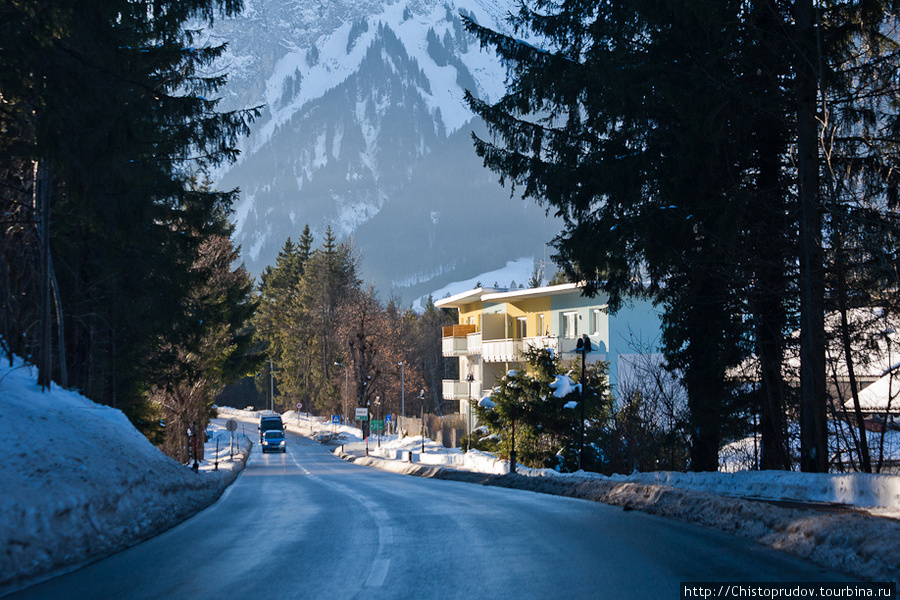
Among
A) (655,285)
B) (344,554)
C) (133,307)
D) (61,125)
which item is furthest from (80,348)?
(344,554)

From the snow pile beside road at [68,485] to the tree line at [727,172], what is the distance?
9422mm

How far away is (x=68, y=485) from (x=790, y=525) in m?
8.27

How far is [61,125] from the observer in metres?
10.3

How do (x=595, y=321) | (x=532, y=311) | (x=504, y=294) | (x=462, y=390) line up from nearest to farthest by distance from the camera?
(x=595, y=321), (x=532, y=311), (x=504, y=294), (x=462, y=390)

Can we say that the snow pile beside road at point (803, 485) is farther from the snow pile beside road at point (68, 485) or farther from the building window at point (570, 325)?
the building window at point (570, 325)

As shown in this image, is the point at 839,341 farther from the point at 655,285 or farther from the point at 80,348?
the point at 80,348

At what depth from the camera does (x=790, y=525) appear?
8.56m

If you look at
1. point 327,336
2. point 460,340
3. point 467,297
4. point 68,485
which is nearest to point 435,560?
point 68,485

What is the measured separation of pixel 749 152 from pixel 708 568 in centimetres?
1083

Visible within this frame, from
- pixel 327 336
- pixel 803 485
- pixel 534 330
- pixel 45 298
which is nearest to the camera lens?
pixel 803 485

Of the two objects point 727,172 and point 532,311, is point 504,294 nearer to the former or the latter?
point 532,311

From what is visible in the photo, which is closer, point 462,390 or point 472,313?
point 462,390

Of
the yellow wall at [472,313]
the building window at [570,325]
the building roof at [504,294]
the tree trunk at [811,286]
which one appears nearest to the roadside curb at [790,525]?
the tree trunk at [811,286]

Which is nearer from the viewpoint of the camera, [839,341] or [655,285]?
[839,341]
